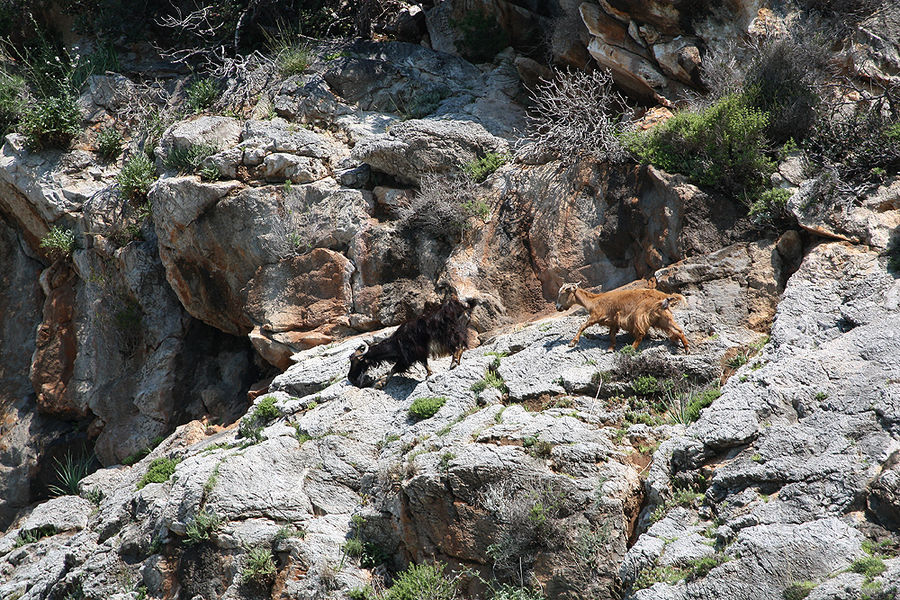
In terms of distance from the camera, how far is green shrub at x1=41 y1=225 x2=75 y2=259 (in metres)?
15.7

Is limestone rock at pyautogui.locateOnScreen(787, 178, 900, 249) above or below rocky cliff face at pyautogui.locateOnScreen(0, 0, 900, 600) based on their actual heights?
above

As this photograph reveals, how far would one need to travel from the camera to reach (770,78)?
12.1 m

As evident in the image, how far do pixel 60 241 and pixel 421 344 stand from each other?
29.8 ft

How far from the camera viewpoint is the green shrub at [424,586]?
27.0 feet

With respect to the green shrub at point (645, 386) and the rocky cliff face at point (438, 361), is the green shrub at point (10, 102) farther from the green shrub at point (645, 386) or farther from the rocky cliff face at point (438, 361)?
the green shrub at point (645, 386)

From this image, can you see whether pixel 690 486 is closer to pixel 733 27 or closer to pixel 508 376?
pixel 508 376

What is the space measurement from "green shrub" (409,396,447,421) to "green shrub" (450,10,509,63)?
986 centimetres

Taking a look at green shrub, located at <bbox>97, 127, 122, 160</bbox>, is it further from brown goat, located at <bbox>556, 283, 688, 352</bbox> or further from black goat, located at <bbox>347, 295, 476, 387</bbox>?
brown goat, located at <bbox>556, 283, 688, 352</bbox>

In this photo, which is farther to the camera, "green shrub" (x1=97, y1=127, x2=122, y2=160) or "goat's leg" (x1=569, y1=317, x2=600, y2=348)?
"green shrub" (x1=97, y1=127, x2=122, y2=160)

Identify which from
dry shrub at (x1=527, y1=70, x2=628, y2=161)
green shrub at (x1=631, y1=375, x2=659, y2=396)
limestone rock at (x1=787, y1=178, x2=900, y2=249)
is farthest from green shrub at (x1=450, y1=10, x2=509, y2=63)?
green shrub at (x1=631, y1=375, x2=659, y2=396)

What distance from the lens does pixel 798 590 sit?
6.57 metres

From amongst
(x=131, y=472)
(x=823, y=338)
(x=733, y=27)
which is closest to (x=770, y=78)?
(x=733, y=27)

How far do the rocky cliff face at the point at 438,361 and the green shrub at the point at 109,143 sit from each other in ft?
0.84

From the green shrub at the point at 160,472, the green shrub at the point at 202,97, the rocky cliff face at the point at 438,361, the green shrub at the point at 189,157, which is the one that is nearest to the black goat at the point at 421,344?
the rocky cliff face at the point at 438,361
